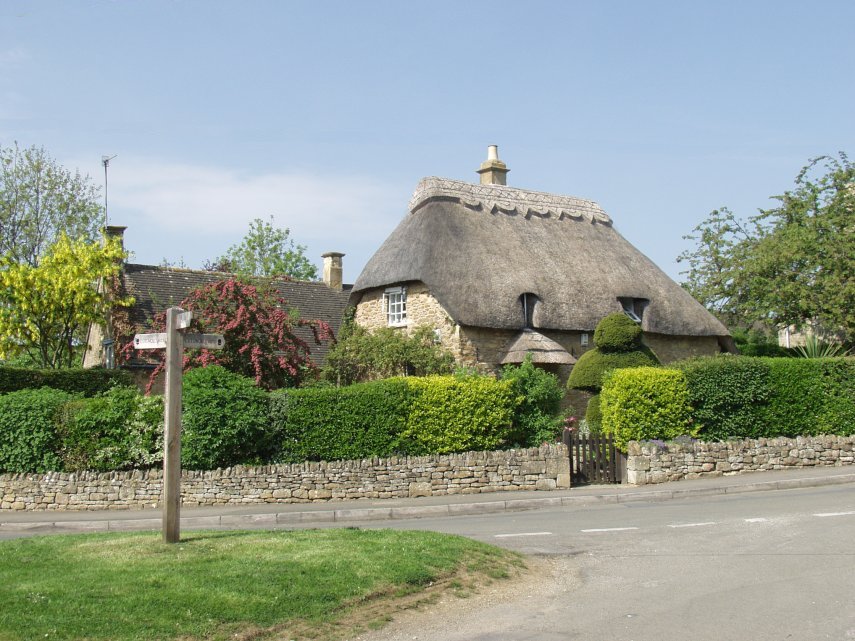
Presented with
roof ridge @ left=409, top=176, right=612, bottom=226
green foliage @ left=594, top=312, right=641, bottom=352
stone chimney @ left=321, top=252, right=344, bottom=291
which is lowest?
green foliage @ left=594, top=312, right=641, bottom=352

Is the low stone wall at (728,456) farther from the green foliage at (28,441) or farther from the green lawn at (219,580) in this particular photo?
the green foliage at (28,441)

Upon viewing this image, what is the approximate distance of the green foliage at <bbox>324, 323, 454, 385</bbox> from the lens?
1050 inches

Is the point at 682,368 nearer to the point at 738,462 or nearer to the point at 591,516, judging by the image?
the point at 738,462

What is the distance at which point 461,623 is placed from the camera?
8.11m

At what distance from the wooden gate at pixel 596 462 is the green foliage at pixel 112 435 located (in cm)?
857

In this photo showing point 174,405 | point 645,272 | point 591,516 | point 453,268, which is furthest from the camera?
point 645,272

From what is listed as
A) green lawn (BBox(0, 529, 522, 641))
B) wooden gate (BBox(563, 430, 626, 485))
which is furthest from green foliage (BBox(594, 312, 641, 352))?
green lawn (BBox(0, 529, 522, 641))

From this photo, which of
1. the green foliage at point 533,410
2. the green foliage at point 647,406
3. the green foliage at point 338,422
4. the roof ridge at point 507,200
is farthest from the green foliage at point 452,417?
the roof ridge at point 507,200

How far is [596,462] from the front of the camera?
19562mm

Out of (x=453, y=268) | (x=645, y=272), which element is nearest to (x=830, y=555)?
(x=453, y=268)

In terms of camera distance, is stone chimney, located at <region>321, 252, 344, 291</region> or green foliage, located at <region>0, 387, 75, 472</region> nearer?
green foliage, located at <region>0, 387, 75, 472</region>

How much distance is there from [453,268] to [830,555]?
1817 centimetres

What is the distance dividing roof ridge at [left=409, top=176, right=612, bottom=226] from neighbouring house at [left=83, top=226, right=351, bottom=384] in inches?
213

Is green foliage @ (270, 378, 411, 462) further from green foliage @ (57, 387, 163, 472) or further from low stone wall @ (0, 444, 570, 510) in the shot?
green foliage @ (57, 387, 163, 472)
